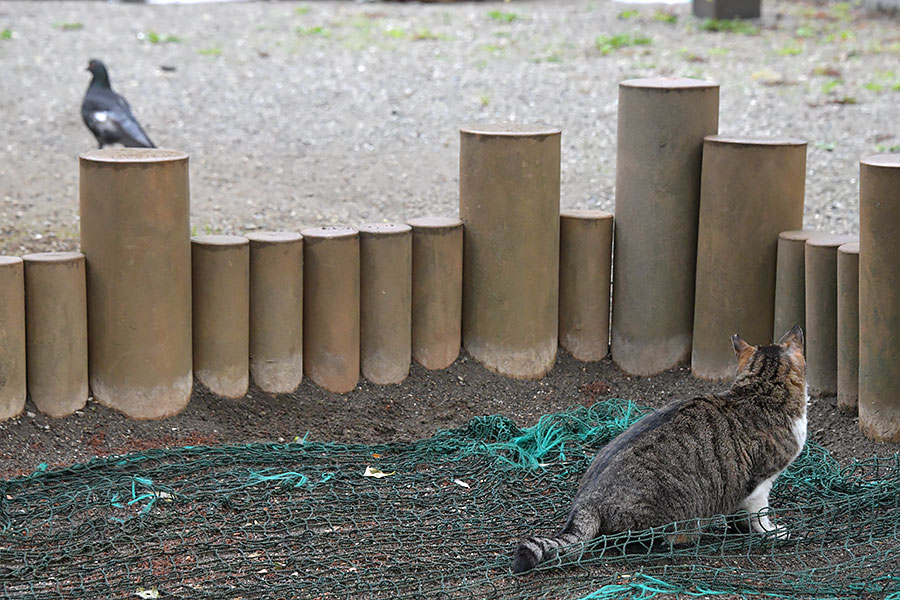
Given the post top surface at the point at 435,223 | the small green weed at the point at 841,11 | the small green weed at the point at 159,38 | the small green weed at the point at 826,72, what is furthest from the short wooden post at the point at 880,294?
the small green weed at the point at 841,11

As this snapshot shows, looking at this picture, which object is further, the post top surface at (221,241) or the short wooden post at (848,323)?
the post top surface at (221,241)

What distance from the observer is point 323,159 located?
834 cm

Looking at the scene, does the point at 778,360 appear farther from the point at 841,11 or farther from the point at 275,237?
the point at 841,11

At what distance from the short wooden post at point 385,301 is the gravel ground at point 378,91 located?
217 centimetres

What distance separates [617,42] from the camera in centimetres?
1154

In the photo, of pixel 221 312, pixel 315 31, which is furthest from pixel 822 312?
pixel 315 31

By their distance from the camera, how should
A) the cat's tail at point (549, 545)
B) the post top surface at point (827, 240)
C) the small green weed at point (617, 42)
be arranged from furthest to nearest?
1. the small green weed at point (617, 42)
2. the post top surface at point (827, 240)
3. the cat's tail at point (549, 545)

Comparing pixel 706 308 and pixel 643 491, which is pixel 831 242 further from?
pixel 643 491

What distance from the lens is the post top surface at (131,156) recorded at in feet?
14.2

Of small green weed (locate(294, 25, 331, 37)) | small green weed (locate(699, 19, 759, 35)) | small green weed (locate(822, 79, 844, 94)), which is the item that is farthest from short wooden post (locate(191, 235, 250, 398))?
small green weed (locate(699, 19, 759, 35))

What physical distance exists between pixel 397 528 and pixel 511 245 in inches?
66.4

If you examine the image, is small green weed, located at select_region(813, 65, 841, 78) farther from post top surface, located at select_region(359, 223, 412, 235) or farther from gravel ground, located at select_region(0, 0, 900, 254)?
post top surface, located at select_region(359, 223, 412, 235)

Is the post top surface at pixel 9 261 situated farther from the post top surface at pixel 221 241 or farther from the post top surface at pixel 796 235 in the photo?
the post top surface at pixel 796 235

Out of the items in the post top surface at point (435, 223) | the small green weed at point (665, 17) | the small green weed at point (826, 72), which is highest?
the small green weed at point (665, 17)
